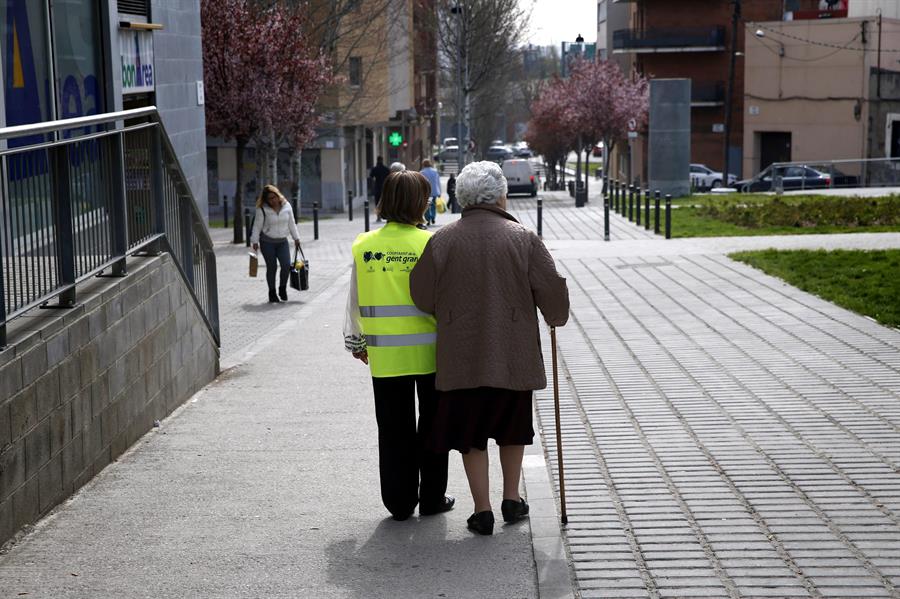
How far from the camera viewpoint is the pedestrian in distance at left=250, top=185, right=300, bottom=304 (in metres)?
16.1

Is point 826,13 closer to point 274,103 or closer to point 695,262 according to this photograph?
point 274,103

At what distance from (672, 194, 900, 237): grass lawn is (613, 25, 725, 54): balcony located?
3920 cm

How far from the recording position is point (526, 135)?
78875mm

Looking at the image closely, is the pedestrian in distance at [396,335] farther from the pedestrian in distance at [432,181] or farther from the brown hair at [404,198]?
the pedestrian in distance at [432,181]

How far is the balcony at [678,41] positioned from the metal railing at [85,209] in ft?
198

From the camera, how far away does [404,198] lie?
19.0ft

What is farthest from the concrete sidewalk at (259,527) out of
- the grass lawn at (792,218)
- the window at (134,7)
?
the grass lawn at (792,218)

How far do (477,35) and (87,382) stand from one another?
54.2 metres

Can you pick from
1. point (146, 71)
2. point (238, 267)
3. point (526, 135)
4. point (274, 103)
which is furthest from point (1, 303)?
point (526, 135)

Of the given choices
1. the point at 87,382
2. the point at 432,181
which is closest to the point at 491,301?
the point at 87,382

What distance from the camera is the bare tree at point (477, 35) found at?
189 feet

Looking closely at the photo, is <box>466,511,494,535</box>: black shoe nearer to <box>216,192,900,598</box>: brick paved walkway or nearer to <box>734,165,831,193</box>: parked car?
<box>216,192,900,598</box>: brick paved walkway

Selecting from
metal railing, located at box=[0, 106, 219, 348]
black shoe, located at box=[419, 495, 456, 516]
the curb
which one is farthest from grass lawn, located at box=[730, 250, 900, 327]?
black shoe, located at box=[419, 495, 456, 516]

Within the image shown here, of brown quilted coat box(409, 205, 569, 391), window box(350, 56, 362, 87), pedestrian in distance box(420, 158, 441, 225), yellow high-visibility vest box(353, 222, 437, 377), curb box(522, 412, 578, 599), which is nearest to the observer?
curb box(522, 412, 578, 599)
